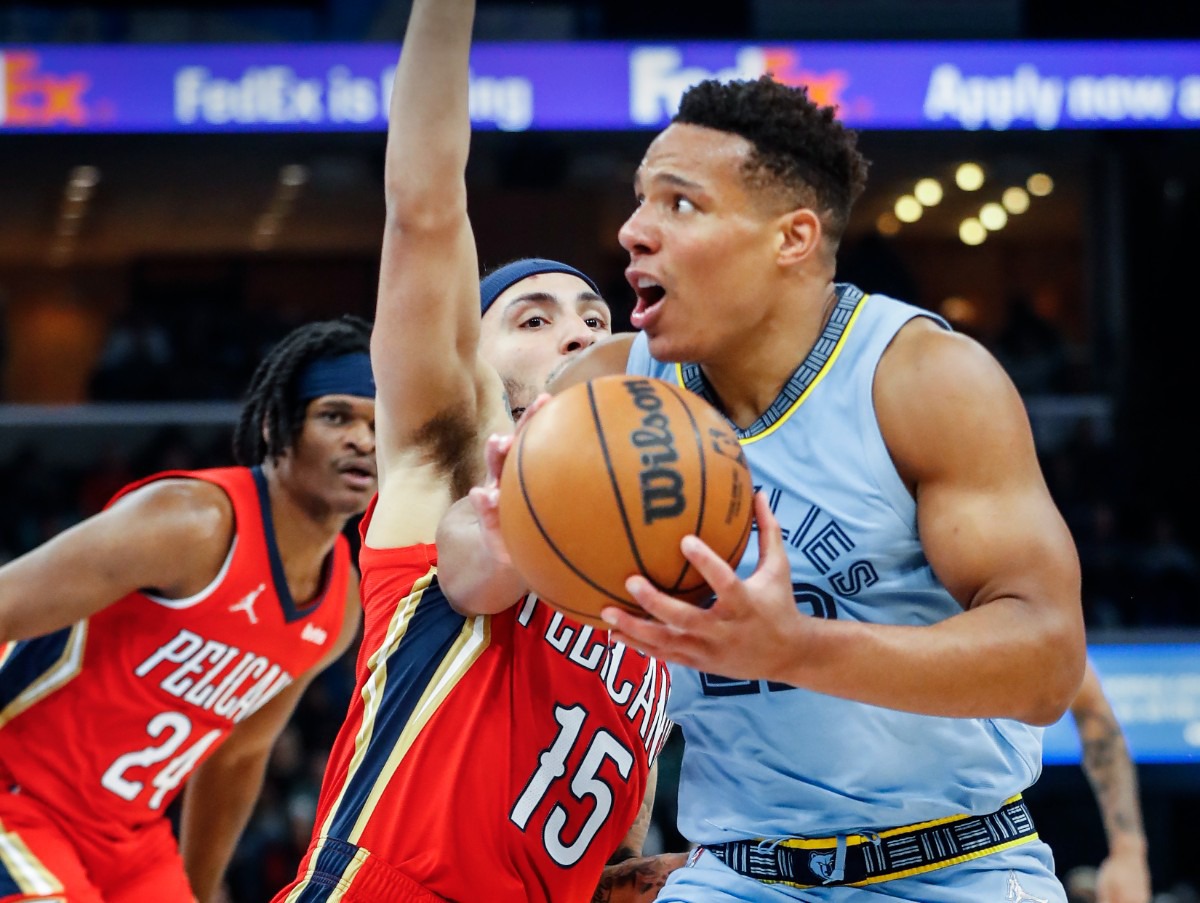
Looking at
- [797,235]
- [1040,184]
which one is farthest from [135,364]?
[797,235]

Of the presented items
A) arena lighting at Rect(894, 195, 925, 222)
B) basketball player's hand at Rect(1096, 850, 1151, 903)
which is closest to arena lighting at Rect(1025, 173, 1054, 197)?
arena lighting at Rect(894, 195, 925, 222)

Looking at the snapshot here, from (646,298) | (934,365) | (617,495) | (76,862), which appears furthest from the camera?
(76,862)

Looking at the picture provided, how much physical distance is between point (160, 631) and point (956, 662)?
254 cm

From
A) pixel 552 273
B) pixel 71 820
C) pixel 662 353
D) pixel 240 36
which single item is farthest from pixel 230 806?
pixel 240 36

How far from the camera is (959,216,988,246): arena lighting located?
12141 millimetres

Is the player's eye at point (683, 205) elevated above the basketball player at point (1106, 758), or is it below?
above

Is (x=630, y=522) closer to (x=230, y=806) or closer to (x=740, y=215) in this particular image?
(x=740, y=215)

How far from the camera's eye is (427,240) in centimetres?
269

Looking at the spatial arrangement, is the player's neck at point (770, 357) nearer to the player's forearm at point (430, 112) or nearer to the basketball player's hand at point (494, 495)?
the basketball player's hand at point (494, 495)

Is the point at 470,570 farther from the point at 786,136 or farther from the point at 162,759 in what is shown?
the point at 162,759

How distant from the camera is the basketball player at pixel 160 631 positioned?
3.68m

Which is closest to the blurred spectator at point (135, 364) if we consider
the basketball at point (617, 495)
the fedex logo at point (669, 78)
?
the fedex logo at point (669, 78)

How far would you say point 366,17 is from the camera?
10586 millimetres

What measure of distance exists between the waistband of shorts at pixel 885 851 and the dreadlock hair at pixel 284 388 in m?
2.28
